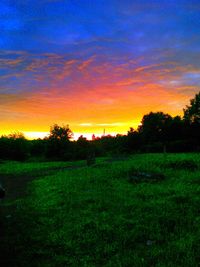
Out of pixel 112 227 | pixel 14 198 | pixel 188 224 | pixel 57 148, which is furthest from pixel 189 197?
pixel 57 148

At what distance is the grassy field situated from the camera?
11.2m

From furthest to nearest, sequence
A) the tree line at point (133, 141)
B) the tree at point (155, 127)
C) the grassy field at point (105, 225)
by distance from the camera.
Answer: the tree at point (155, 127) < the tree line at point (133, 141) < the grassy field at point (105, 225)

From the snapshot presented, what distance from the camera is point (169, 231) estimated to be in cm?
1373

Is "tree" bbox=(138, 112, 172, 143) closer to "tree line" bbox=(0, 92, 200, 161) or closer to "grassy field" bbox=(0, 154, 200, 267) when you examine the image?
"tree line" bbox=(0, 92, 200, 161)

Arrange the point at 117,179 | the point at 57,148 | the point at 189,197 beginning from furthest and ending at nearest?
the point at 57,148 → the point at 117,179 → the point at 189,197

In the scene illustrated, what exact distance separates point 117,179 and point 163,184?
4.43 m

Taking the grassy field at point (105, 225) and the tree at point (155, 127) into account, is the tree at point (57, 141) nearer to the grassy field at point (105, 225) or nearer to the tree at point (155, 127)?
the tree at point (155, 127)

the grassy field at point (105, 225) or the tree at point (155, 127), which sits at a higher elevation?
the tree at point (155, 127)

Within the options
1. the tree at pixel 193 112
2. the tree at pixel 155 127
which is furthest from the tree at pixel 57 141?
the tree at pixel 193 112

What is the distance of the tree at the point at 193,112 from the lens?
84875 millimetres

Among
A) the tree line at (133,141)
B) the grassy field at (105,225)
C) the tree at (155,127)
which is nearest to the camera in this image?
the grassy field at (105,225)

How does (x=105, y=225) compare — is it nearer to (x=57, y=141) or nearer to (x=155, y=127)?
(x=57, y=141)

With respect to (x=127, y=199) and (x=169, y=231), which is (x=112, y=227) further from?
(x=127, y=199)

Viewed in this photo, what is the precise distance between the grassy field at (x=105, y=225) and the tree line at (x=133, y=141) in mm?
37773
